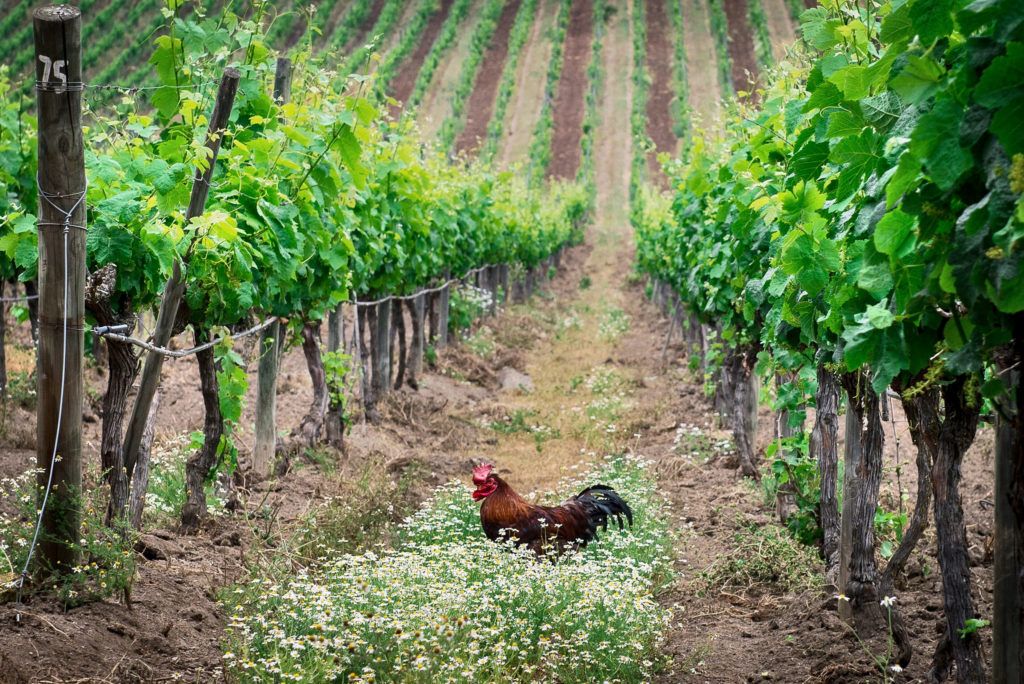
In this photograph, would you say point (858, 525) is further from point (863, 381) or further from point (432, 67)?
point (432, 67)

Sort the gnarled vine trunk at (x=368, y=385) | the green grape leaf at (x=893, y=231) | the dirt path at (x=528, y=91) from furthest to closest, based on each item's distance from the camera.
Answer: the dirt path at (x=528, y=91) < the gnarled vine trunk at (x=368, y=385) < the green grape leaf at (x=893, y=231)

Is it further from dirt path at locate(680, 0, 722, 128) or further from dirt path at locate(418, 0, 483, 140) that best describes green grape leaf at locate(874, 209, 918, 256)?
dirt path at locate(680, 0, 722, 128)

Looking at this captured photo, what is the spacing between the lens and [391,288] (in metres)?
11.8

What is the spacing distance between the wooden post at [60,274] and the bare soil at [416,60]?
59162mm

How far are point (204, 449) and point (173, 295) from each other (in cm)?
175

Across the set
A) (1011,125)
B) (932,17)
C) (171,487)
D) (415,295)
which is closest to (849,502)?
(932,17)

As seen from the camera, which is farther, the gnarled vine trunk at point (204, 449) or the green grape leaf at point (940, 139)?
the gnarled vine trunk at point (204, 449)

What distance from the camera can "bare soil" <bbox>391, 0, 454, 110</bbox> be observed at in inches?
2638

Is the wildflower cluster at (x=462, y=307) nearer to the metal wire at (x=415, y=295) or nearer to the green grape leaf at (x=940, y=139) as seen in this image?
the metal wire at (x=415, y=295)

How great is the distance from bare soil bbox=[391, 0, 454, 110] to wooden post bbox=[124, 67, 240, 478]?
58168 mm

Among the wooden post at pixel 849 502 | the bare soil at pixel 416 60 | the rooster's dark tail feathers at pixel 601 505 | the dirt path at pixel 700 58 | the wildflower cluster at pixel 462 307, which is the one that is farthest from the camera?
the bare soil at pixel 416 60

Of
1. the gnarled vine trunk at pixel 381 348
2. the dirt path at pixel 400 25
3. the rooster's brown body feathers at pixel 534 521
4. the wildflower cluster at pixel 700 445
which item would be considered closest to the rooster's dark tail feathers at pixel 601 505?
the rooster's brown body feathers at pixel 534 521

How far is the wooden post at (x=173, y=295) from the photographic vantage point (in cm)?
556

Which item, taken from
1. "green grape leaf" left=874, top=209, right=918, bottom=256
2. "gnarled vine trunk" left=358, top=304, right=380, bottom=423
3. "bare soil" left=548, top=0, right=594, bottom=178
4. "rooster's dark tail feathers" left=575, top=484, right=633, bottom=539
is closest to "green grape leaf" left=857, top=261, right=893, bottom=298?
"green grape leaf" left=874, top=209, right=918, bottom=256
